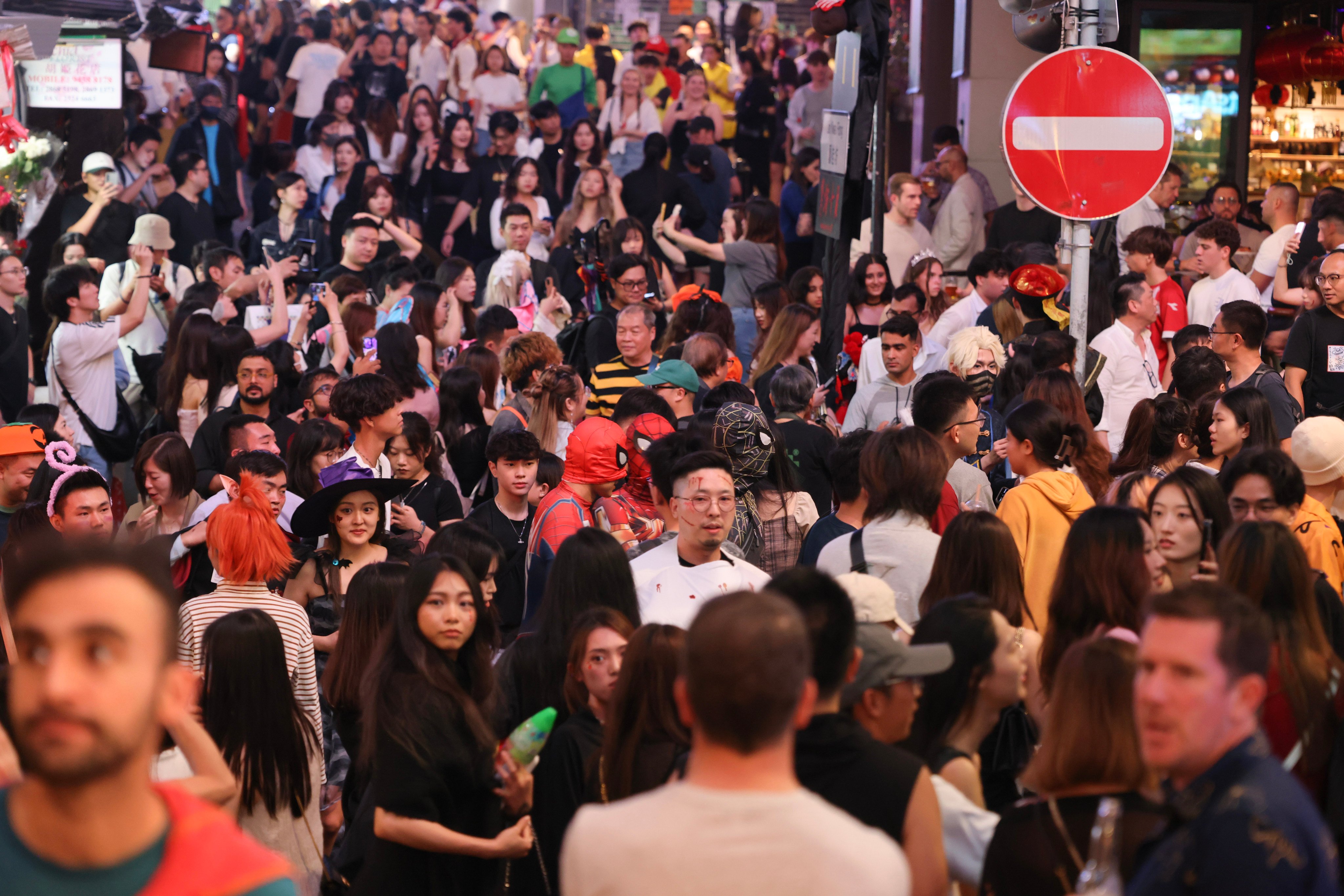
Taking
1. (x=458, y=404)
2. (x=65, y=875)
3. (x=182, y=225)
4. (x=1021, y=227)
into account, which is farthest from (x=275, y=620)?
(x=182, y=225)

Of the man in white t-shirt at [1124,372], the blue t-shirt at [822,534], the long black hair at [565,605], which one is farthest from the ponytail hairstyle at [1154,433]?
the long black hair at [565,605]

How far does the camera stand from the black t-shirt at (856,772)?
9.42 feet

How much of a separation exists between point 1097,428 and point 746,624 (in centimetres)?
643

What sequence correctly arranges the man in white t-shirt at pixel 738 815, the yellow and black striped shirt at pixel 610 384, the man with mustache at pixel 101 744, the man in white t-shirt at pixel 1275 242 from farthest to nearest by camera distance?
the man in white t-shirt at pixel 1275 242 → the yellow and black striped shirt at pixel 610 384 → the man in white t-shirt at pixel 738 815 → the man with mustache at pixel 101 744

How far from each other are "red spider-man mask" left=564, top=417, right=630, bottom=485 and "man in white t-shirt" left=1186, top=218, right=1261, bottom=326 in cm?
538

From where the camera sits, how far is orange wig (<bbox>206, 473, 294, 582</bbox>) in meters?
5.18

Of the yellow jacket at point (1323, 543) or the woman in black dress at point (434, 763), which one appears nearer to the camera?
the woman in black dress at point (434, 763)

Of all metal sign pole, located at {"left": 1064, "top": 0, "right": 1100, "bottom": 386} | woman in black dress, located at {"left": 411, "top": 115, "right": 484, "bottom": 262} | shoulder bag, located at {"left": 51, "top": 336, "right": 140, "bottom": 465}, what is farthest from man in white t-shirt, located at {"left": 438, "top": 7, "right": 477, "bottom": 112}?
metal sign pole, located at {"left": 1064, "top": 0, "right": 1100, "bottom": 386}

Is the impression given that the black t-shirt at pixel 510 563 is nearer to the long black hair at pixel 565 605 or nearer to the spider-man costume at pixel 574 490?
the spider-man costume at pixel 574 490

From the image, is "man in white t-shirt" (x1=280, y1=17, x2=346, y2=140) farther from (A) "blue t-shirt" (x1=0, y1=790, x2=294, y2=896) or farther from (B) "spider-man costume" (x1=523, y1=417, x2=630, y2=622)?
(A) "blue t-shirt" (x1=0, y1=790, x2=294, y2=896)

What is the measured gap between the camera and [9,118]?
11.1 metres

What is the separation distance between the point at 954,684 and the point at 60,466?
447 cm

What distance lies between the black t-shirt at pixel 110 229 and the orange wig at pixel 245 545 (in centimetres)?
871

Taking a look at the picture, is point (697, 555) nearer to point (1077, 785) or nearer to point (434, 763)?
point (434, 763)
